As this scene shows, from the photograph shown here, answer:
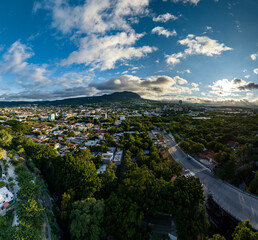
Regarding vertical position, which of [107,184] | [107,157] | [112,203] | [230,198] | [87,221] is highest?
[107,157]

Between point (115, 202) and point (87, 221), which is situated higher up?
point (115, 202)

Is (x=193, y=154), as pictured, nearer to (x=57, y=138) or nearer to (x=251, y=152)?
(x=251, y=152)

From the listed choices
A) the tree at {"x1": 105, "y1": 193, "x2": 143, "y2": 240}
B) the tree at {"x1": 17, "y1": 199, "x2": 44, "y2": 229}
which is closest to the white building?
the tree at {"x1": 105, "y1": 193, "x2": 143, "y2": 240}

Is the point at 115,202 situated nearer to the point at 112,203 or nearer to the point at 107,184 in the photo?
the point at 112,203

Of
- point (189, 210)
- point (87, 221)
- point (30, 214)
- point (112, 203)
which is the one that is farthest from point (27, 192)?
point (189, 210)

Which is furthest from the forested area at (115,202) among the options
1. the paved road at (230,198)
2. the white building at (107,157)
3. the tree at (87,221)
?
the white building at (107,157)

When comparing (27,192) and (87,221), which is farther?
(27,192)

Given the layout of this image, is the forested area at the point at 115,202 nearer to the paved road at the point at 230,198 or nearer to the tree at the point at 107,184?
the tree at the point at 107,184

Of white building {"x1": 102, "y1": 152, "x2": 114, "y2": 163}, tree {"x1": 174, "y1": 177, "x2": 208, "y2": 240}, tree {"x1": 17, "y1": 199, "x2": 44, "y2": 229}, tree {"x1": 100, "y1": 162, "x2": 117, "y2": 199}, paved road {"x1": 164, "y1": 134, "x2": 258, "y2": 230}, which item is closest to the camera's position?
tree {"x1": 174, "y1": 177, "x2": 208, "y2": 240}

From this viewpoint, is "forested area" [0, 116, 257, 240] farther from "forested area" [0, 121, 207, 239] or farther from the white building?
the white building
